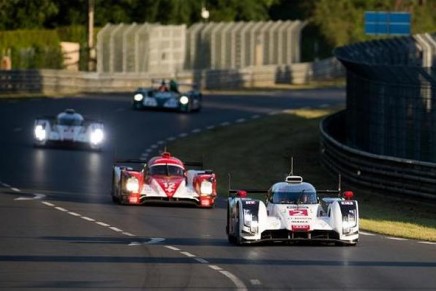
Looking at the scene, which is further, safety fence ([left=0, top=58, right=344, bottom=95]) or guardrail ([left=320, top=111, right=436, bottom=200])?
safety fence ([left=0, top=58, right=344, bottom=95])

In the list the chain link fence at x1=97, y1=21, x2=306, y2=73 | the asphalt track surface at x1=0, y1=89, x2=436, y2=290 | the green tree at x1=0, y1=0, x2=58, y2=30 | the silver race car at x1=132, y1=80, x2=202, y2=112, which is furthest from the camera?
the green tree at x1=0, y1=0, x2=58, y2=30

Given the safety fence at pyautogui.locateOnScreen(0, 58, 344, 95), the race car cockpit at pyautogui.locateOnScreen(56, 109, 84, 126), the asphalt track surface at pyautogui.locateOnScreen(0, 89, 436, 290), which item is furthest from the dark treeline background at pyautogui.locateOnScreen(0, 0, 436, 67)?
the asphalt track surface at pyautogui.locateOnScreen(0, 89, 436, 290)

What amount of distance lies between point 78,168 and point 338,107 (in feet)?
91.5

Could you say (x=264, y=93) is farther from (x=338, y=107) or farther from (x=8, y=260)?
(x=8, y=260)

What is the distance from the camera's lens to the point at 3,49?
3204 inches

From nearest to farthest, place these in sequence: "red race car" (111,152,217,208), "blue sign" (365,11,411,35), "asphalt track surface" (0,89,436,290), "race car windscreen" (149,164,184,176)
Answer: "asphalt track surface" (0,89,436,290) → "red race car" (111,152,217,208) → "race car windscreen" (149,164,184,176) → "blue sign" (365,11,411,35)

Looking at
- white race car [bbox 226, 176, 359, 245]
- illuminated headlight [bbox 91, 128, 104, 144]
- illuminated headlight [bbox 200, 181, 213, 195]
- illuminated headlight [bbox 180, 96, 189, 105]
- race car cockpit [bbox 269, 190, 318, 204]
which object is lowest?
illuminated headlight [bbox 180, 96, 189, 105]

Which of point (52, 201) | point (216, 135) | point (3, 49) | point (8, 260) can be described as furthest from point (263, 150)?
point (3, 49)

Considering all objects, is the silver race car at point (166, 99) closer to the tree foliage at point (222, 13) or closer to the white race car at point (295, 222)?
the tree foliage at point (222, 13)

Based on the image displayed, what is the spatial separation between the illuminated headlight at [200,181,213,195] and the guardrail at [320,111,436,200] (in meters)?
5.69

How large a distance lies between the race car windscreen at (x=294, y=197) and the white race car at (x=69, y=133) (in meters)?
20.3

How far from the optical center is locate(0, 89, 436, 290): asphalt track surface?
21.0 metres

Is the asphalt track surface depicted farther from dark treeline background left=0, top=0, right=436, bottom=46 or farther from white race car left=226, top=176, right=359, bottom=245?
dark treeline background left=0, top=0, right=436, bottom=46

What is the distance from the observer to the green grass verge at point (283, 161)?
3284 centimetres
